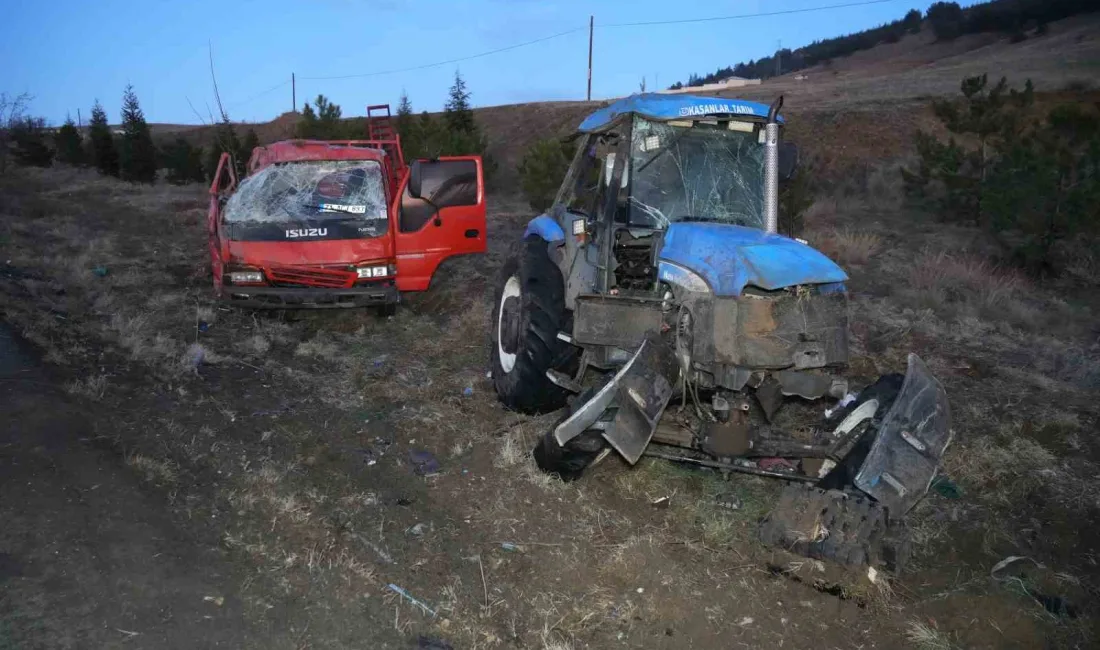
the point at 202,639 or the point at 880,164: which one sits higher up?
the point at 880,164

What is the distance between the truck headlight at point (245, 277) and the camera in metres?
7.78

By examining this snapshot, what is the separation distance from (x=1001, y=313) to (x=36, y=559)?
375 inches

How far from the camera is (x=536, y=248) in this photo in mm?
5762

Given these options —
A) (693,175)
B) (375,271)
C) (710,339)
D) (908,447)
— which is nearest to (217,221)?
(375,271)

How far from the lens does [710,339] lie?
405 centimetres

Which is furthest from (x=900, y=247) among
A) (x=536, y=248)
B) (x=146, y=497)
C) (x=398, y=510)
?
(x=146, y=497)

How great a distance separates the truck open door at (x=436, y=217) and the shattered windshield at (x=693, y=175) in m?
3.84

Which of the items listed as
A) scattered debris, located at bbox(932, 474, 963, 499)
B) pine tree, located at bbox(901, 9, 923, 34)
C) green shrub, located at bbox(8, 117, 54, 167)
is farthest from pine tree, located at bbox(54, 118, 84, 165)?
pine tree, located at bbox(901, 9, 923, 34)

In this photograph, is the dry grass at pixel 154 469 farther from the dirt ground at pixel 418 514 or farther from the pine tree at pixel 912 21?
the pine tree at pixel 912 21

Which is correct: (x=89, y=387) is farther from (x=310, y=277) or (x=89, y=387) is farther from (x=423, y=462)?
(x=310, y=277)

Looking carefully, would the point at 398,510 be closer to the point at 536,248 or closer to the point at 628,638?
the point at 628,638

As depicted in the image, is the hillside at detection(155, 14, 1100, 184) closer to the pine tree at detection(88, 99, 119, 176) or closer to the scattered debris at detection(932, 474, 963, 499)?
the pine tree at detection(88, 99, 119, 176)

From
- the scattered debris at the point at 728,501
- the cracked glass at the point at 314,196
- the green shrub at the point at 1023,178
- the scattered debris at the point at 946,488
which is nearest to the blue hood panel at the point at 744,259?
the scattered debris at the point at 728,501

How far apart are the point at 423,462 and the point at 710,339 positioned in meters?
2.09
